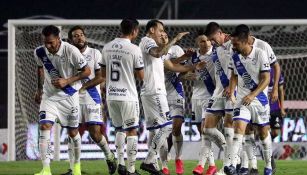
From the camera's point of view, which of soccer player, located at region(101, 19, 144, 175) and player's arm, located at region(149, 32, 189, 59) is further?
player's arm, located at region(149, 32, 189, 59)

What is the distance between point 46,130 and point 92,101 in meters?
1.78

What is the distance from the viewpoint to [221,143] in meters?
12.8

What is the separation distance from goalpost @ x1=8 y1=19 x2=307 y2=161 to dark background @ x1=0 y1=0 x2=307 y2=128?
4.01 m

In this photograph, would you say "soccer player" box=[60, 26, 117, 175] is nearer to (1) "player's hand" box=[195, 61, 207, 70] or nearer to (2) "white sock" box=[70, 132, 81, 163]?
(2) "white sock" box=[70, 132, 81, 163]

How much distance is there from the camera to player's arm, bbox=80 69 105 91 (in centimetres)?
1302

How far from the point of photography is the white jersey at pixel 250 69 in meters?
11.9

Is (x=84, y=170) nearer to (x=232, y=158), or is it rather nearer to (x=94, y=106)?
(x=94, y=106)

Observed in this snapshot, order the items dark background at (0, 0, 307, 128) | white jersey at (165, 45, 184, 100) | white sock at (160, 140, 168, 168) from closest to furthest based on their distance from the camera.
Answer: white sock at (160, 140, 168, 168) → white jersey at (165, 45, 184, 100) → dark background at (0, 0, 307, 128)

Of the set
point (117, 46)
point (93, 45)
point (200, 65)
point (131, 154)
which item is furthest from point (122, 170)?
point (93, 45)

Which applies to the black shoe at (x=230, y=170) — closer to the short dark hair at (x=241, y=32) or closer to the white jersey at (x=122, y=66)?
the white jersey at (x=122, y=66)

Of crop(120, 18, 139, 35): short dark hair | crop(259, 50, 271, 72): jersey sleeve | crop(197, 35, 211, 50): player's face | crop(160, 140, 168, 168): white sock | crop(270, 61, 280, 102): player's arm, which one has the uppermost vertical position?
crop(120, 18, 139, 35): short dark hair

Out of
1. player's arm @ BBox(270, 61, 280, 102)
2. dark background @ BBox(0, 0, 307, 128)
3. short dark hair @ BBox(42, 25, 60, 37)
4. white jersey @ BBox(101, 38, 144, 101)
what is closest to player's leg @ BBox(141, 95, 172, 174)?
white jersey @ BBox(101, 38, 144, 101)

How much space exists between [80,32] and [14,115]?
15.5ft

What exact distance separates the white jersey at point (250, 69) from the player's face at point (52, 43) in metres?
2.06
